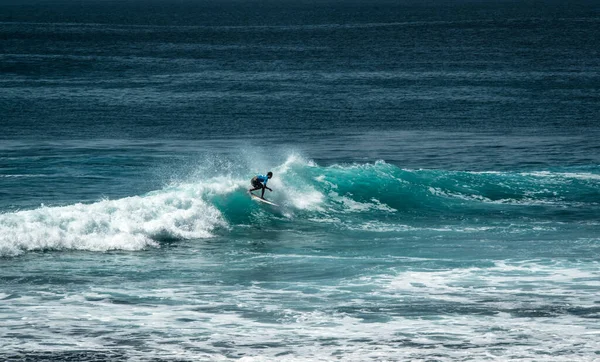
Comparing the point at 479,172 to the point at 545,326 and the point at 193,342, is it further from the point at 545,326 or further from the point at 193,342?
the point at 193,342

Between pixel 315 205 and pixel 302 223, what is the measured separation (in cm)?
236

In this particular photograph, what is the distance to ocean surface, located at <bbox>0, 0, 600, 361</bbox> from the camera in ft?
64.8

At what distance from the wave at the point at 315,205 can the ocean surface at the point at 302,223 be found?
100mm

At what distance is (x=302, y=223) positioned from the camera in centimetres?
3238

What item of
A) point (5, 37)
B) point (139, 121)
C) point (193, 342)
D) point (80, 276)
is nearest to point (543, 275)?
point (193, 342)

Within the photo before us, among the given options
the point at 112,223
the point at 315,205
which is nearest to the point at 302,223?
the point at 315,205

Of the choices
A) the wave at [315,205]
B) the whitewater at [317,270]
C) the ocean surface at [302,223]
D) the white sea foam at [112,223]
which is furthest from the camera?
the wave at [315,205]

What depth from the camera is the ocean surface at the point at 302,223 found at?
19.8 metres

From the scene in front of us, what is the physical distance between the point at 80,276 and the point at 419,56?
86.0 metres

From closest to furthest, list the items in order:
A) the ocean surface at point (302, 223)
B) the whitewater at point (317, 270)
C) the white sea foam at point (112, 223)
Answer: the whitewater at point (317, 270) < the ocean surface at point (302, 223) < the white sea foam at point (112, 223)

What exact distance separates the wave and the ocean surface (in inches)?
3.9

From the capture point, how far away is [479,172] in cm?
3938

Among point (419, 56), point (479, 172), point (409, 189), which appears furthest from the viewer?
point (419, 56)

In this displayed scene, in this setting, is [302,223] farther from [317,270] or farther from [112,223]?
[317,270]
